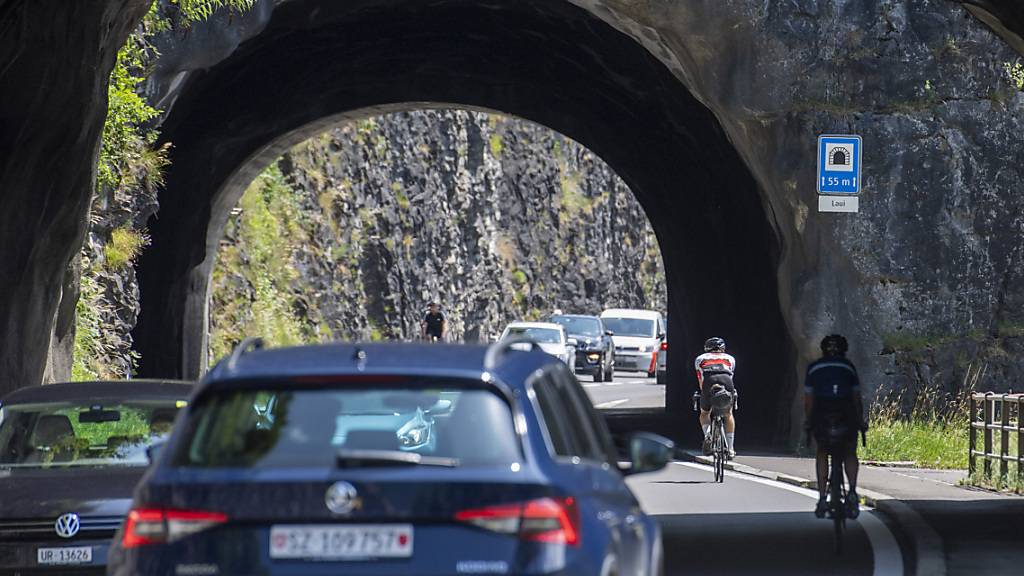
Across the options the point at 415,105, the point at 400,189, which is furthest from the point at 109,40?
the point at 400,189

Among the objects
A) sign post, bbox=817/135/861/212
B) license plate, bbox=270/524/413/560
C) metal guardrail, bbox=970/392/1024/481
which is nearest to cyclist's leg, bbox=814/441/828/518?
metal guardrail, bbox=970/392/1024/481

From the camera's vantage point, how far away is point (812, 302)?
947 inches

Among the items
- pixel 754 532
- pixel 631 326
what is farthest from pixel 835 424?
pixel 631 326

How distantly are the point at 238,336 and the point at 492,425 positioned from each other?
35.4m

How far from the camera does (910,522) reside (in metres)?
14.6

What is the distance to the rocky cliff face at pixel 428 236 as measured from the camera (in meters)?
45.8

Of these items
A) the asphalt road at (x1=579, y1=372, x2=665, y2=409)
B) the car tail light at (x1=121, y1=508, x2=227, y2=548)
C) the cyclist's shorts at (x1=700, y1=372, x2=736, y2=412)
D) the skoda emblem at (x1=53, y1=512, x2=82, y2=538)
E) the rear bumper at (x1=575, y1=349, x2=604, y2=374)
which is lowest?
the asphalt road at (x1=579, y1=372, x2=665, y2=409)

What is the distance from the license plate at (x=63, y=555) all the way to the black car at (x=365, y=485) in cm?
330

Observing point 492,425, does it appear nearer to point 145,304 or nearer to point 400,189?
point 145,304

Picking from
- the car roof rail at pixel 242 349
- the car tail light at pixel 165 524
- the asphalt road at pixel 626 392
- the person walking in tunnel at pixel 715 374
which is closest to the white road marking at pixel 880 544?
the person walking in tunnel at pixel 715 374

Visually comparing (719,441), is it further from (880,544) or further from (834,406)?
(834,406)

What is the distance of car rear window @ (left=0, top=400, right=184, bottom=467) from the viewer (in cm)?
1014

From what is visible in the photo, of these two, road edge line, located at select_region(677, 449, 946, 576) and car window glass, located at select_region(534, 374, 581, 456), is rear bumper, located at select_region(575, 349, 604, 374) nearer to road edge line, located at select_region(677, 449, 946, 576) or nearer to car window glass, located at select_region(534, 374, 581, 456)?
road edge line, located at select_region(677, 449, 946, 576)

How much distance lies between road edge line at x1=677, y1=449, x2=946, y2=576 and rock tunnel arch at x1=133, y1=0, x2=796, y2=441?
16.9ft
